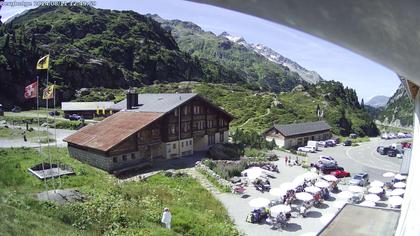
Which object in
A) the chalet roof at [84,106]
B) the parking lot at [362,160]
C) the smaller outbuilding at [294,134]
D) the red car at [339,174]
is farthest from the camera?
the chalet roof at [84,106]

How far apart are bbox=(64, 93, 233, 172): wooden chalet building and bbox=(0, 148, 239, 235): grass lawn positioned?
3480 mm

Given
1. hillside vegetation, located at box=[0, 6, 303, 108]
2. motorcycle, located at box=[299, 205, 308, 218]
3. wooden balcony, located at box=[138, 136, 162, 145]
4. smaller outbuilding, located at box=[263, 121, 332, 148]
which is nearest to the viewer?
motorcycle, located at box=[299, 205, 308, 218]

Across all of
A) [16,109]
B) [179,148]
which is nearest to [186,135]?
[179,148]

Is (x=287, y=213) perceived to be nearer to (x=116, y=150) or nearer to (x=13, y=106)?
(x=116, y=150)

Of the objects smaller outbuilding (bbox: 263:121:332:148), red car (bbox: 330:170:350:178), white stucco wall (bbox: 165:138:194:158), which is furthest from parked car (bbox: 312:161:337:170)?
smaller outbuilding (bbox: 263:121:332:148)

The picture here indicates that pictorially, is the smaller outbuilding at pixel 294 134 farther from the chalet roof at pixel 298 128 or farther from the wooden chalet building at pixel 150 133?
the wooden chalet building at pixel 150 133

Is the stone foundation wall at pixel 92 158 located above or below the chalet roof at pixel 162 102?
below

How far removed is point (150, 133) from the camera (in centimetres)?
3625

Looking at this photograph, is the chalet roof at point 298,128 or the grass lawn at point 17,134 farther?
the chalet roof at point 298,128

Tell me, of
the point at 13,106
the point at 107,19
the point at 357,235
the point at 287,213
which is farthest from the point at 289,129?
the point at 107,19

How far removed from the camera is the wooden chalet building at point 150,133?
33.1 m

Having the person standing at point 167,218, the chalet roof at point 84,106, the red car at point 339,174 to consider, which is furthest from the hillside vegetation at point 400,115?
the person standing at point 167,218

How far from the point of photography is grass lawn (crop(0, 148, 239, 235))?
15062mm

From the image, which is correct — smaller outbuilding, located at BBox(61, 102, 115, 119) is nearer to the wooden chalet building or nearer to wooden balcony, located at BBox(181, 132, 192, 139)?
the wooden chalet building
